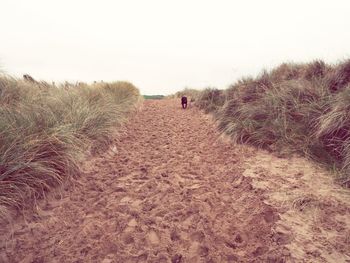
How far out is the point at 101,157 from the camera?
472cm

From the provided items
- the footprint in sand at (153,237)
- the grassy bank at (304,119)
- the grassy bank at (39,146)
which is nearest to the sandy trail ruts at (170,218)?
the footprint in sand at (153,237)

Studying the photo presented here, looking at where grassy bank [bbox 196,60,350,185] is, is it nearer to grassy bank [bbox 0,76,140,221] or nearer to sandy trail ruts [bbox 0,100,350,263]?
sandy trail ruts [bbox 0,100,350,263]

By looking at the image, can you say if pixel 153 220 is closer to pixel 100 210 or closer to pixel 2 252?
pixel 100 210

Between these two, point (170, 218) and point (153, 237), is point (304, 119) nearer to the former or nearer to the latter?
point (170, 218)

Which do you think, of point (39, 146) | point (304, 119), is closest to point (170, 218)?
point (39, 146)

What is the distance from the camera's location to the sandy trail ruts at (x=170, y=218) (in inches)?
98.5

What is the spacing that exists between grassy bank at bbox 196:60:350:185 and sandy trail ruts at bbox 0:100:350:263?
50 centimetres

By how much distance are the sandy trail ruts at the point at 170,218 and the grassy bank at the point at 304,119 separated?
1.65 ft

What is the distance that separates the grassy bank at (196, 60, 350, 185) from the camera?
13.2ft

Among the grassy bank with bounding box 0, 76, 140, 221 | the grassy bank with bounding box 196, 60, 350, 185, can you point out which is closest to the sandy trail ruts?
the grassy bank with bounding box 0, 76, 140, 221

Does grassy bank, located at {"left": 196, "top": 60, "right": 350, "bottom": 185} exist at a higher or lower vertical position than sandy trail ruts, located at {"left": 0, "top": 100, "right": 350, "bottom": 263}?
higher

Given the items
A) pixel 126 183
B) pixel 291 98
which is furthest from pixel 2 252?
pixel 291 98

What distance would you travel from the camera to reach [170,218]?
306 cm

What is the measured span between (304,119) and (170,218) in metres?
3.09
